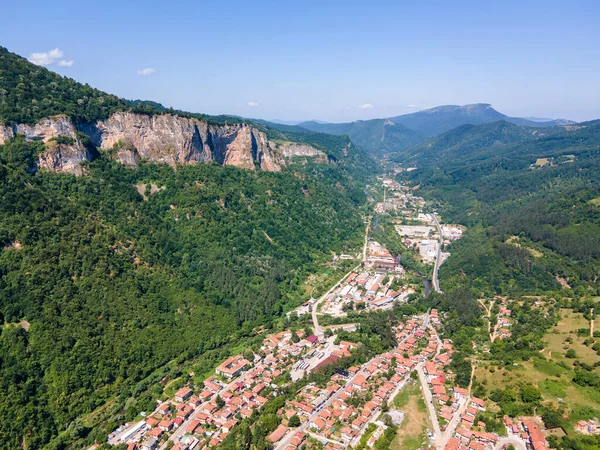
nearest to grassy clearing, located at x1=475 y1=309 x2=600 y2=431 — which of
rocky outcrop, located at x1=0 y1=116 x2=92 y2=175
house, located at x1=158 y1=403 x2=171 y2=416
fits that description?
house, located at x1=158 y1=403 x2=171 y2=416

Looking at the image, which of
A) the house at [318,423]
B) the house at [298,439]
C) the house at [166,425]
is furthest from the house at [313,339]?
the house at [166,425]

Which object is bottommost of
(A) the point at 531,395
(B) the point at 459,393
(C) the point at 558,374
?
(B) the point at 459,393

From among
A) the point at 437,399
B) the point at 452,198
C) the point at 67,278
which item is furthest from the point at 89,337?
the point at 452,198

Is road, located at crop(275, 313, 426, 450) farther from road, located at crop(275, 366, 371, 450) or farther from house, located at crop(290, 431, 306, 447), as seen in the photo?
house, located at crop(290, 431, 306, 447)

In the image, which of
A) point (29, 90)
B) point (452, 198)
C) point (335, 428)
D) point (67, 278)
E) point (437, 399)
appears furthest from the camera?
point (452, 198)

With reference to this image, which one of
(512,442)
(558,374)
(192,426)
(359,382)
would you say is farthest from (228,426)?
(558,374)

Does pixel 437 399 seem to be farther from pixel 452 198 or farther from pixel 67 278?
pixel 452 198

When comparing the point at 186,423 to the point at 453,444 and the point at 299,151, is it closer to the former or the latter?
the point at 453,444
